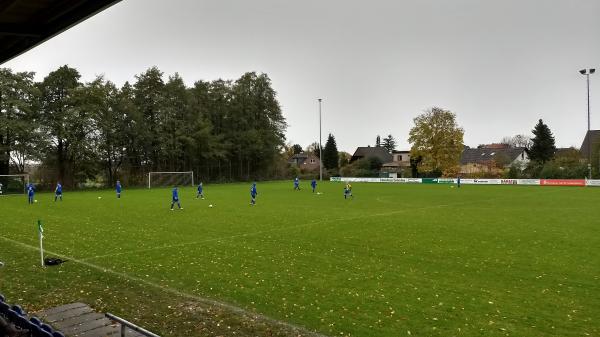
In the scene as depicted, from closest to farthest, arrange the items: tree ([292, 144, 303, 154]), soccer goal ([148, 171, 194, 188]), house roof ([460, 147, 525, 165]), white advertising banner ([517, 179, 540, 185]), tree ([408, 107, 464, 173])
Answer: white advertising banner ([517, 179, 540, 185]) < soccer goal ([148, 171, 194, 188]) < tree ([408, 107, 464, 173]) < house roof ([460, 147, 525, 165]) < tree ([292, 144, 303, 154])

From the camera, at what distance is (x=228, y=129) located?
77312mm

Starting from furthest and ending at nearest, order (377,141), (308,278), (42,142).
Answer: (377,141), (42,142), (308,278)

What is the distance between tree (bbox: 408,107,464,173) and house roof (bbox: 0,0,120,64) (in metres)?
69.6

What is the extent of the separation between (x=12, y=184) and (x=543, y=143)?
78891 millimetres

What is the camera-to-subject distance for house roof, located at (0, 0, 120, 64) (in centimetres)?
918

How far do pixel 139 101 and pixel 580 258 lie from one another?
62297mm

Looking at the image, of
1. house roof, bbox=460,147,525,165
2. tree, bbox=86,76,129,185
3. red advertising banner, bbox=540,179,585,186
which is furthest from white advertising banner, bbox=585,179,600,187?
tree, bbox=86,76,129,185

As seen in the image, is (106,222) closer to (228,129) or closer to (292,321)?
(292,321)

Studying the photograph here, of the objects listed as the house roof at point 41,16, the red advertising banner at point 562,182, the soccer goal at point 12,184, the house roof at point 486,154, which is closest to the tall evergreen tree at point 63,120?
the soccer goal at point 12,184

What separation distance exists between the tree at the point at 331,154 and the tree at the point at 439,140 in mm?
27606

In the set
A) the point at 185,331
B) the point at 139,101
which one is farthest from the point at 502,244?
the point at 139,101

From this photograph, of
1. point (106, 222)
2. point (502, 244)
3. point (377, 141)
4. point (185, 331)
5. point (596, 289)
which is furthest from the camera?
point (377, 141)

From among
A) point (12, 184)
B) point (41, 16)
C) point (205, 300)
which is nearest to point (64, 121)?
point (12, 184)

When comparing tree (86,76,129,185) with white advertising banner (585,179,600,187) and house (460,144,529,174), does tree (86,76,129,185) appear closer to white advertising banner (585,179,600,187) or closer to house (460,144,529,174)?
white advertising banner (585,179,600,187)
